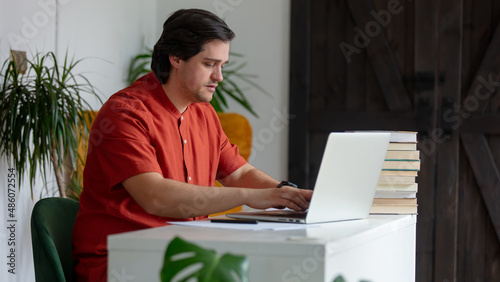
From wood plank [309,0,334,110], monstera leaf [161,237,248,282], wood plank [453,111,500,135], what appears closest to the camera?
monstera leaf [161,237,248,282]

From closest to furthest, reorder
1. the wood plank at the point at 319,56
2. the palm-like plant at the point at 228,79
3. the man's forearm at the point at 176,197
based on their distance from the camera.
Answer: the man's forearm at the point at 176,197, the palm-like plant at the point at 228,79, the wood plank at the point at 319,56

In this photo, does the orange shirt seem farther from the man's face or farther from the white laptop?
the white laptop

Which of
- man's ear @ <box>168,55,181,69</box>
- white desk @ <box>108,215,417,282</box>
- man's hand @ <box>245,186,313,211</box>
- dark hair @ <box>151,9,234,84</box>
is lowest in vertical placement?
white desk @ <box>108,215,417,282</box>

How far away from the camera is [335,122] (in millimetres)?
4730

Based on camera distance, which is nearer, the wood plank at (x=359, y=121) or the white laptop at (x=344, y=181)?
the white laptop at (x=344, y=181)

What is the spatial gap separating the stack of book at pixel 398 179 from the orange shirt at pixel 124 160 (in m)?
0.64

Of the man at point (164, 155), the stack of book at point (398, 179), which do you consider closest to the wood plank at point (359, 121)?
the man at point (164, 155)

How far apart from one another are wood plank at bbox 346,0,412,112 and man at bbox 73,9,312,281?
7.49 ft

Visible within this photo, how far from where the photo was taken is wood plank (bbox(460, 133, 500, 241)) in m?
4.43

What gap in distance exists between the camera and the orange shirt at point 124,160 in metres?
2.03

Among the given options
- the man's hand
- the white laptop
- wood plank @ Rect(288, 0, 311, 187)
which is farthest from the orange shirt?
wood plank @ Rect(288, 0, 311, 187)

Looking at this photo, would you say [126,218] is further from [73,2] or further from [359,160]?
[73,2]

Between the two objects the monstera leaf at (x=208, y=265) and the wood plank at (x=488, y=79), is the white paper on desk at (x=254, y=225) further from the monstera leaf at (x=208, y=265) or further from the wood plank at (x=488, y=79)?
the wood plank at (x=488, y=79)

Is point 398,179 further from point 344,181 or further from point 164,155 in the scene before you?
point 164,155
